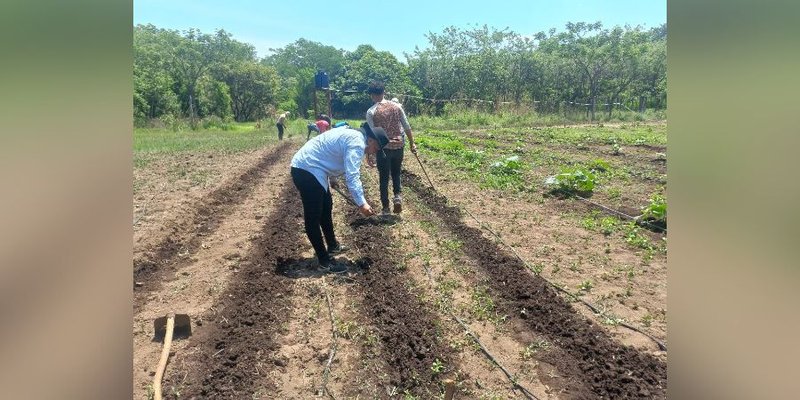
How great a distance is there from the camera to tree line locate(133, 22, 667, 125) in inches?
1345

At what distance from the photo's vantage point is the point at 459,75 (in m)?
36.5

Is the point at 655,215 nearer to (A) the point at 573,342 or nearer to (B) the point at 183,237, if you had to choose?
(A) the point at 573,342

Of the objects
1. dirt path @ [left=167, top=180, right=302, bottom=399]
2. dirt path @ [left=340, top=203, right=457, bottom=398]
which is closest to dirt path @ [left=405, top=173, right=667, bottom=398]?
dirt path @ [left=340, top=203, right=457, bottom=398]

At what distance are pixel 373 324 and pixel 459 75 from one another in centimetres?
3462

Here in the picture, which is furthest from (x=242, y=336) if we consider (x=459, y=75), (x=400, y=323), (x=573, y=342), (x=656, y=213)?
(x=459, y=75)

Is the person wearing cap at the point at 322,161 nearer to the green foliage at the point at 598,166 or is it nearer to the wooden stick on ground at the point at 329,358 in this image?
the wooden stick on ground at the point at 329,358

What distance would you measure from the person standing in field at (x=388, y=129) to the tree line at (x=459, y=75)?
2652 centimetres

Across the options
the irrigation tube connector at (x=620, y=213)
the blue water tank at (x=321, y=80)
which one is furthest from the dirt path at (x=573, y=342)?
the blue water tank at (x=321, y=80)

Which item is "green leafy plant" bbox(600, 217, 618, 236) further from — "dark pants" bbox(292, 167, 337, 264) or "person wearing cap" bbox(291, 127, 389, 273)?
"dark pants" bbox(292, 167, 337, 264)
